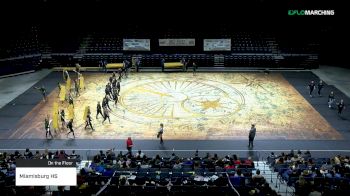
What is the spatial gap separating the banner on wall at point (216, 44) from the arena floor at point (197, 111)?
6100 millimetres

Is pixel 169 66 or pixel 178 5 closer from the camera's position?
pixel 169 66

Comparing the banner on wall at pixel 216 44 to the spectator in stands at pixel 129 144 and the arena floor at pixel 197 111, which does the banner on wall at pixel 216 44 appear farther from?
the spectator in stands at pixel 129 144

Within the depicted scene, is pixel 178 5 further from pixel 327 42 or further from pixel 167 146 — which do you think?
pixel 167 146

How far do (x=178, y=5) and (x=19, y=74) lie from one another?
17.0 meters

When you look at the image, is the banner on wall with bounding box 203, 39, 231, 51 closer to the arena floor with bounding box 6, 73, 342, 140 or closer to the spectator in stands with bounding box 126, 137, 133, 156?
the arena floor with bounding box 6, 73, 342, 140

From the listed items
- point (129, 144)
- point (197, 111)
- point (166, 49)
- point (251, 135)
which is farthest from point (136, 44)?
point (251, 135)

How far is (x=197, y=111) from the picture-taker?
97.5 feet

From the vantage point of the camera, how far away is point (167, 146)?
79.5 feet

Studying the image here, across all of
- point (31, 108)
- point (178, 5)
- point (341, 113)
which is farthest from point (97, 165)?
point (178, 5)

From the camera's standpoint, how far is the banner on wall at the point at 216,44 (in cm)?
4391

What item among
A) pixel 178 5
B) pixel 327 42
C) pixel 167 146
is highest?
pixel 178 5

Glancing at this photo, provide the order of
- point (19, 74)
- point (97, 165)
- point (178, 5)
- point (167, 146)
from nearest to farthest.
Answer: point (97, 165) → point (167, 146) → point (19, 74) → point (178, 5)

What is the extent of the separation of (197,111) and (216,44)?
51.8ft

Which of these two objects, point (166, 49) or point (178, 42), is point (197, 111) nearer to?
point (178, 42)
